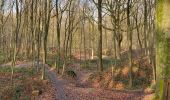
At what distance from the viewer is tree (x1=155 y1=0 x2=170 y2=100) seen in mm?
3096

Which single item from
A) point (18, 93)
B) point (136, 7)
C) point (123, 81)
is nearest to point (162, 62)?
point (18, 93)

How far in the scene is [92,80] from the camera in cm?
2881

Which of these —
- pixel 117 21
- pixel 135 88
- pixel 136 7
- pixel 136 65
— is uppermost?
pixel 136 7

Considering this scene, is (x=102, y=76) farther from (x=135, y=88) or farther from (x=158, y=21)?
(x=158, y=21)

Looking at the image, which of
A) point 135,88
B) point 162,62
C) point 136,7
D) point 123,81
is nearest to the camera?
point 162,62

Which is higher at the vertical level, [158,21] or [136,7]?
[136,7]

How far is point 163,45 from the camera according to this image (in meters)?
3.11

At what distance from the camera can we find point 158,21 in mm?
3189

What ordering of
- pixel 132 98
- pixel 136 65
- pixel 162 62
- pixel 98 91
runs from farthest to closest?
1. pixel 136 65
2. pixel 98 91
3. pixel 132 98
4. pixel 162 62

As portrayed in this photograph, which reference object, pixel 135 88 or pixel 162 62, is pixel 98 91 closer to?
pixel 135 88

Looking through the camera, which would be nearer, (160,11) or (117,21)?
(160,11)

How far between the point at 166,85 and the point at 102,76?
81.4 feet

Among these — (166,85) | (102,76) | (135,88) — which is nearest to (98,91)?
(135,88)

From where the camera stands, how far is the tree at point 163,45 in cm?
310
